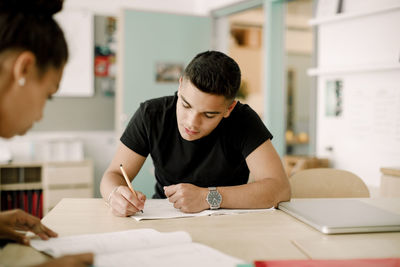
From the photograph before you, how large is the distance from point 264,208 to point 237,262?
0.56m

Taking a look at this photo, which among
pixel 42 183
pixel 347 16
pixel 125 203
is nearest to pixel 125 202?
pixel 125 203

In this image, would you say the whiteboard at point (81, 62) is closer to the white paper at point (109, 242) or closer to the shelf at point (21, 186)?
the shelf at point (21, 186)

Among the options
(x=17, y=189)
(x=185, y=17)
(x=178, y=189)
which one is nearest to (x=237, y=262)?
(x=178, y=189)

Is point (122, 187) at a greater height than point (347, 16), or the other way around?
point (347, 16)

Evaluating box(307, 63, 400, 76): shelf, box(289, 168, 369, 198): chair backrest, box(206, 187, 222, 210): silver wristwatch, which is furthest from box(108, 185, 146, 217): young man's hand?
box(307, 63, 400, 76): shelf

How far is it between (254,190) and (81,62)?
338 cm

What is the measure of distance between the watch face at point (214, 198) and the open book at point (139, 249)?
33cm

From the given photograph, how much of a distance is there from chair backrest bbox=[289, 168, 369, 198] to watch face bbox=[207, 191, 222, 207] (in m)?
0.55

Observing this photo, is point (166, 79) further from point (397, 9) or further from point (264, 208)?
point (264, 208)

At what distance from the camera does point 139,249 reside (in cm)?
93

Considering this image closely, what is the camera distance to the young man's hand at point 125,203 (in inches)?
48.3

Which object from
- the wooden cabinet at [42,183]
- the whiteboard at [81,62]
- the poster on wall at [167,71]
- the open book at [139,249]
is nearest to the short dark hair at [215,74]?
the open book at [139,249]

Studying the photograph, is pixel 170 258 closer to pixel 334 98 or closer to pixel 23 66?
pixel 23 66

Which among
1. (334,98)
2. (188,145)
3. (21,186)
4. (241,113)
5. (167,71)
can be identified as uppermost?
(167,71)
